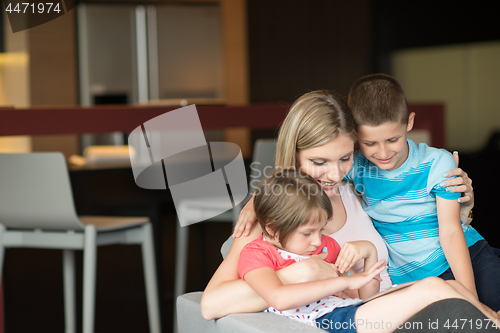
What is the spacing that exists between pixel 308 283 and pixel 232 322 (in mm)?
191

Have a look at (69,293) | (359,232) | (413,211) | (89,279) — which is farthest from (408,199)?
(69,293)

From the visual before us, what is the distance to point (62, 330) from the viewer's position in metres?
2.50

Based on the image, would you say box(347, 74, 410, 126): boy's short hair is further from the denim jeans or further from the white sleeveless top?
the denim jeans

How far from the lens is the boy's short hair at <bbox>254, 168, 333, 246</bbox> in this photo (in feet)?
3.94

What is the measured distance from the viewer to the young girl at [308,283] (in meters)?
1.10

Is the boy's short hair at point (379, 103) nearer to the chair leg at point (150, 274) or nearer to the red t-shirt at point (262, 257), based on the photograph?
the red t-shirt at point (262, 257)

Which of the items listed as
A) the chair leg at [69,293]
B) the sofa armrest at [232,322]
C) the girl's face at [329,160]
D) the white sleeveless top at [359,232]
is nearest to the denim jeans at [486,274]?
the white sleeveless top at [359,232]

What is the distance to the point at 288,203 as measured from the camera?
3.94 feet

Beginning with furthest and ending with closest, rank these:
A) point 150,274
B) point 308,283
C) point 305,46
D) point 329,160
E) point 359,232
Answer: point 305,46, point 150,274, point 359,232, point 329,160, point 308,283

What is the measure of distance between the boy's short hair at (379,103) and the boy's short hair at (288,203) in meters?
0.25

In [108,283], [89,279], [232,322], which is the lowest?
[108,283]

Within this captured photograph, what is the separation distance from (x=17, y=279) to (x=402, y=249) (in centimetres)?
194

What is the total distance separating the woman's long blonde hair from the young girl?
0.28 feet

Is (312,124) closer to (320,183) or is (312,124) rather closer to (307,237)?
(320,183)
